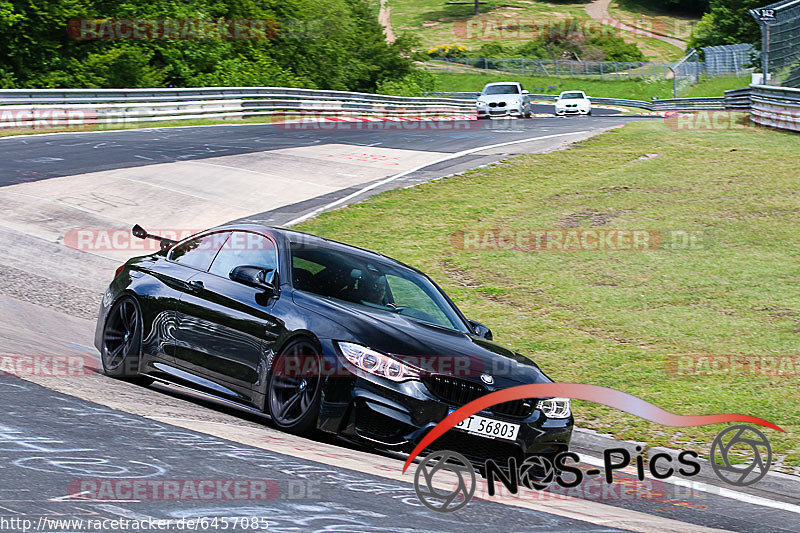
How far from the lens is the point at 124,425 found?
581cm

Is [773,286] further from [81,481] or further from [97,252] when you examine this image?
[81,481]

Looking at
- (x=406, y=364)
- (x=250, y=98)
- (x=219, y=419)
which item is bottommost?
(x=219, y=419)

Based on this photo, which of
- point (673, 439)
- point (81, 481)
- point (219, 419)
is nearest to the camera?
point (81, 481)

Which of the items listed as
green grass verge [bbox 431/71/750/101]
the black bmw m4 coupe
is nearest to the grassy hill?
green grass verge [bbox 431/71/750/101]

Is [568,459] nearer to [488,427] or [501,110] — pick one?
[488,427]

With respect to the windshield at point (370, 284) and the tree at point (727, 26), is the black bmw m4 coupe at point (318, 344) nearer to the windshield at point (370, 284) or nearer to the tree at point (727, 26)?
the windshield at point (370, 284)

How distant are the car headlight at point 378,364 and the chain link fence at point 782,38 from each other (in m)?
27.6

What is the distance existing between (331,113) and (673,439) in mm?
32847

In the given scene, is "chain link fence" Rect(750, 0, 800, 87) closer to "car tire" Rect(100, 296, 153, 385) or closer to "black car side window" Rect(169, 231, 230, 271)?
"black car side window" Rect(169, 231, 230, 271)

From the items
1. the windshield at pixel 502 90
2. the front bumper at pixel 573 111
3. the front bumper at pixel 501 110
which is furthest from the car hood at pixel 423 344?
the front bumper at pixel 573 111

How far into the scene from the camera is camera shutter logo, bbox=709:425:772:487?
276 inches

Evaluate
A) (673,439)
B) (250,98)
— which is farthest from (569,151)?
(673,439)

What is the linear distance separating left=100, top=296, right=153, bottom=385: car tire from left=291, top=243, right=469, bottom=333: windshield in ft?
5.32

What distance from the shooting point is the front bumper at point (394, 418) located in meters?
6.14
